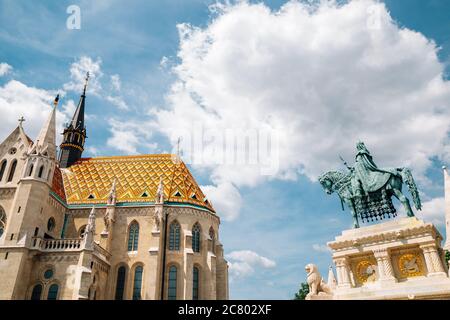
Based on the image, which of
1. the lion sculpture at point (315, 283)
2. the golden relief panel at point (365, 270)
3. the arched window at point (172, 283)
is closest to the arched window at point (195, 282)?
the arched window at point (172, 283)

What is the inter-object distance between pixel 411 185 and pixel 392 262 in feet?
10.5

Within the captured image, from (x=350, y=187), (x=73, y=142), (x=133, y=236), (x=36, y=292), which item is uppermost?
(x=73, y=142)

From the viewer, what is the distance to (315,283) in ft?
42.5

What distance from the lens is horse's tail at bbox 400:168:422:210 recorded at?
43.7ft

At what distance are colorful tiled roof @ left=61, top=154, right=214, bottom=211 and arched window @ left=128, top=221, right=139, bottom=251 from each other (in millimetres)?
2601

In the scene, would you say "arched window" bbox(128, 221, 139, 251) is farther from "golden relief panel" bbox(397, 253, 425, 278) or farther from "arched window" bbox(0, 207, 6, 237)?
"golden relief panel" bbox(397, 253, 425, 278)

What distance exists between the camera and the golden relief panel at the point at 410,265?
1209 cm

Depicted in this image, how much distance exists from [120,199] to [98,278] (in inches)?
340

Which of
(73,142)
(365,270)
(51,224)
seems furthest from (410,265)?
(73,142)

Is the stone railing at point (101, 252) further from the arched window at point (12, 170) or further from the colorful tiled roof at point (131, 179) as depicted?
the arched window at point (12, 170)

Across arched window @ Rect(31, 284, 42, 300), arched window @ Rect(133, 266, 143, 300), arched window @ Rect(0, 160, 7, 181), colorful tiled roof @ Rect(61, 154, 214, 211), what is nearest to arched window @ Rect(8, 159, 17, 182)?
arched window @ Rect(0, 160, 7, 181)

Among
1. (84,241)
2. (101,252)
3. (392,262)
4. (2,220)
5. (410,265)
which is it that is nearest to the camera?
(410,265)

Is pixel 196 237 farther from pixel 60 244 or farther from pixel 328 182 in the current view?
pixel 328 182

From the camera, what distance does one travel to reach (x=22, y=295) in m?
23.5
